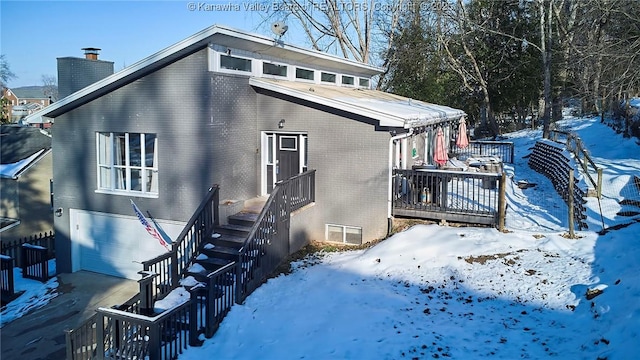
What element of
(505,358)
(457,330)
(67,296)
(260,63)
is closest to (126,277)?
(67,296)

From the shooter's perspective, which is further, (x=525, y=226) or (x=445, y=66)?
(x=445, y=66)

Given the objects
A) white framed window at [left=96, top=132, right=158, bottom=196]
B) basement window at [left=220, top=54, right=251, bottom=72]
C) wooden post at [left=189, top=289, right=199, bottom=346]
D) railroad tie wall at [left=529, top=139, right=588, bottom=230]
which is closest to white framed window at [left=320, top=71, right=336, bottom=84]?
basement window at [left=220, top=54, right=251, bottom=72]

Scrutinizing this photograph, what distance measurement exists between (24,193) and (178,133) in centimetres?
1135

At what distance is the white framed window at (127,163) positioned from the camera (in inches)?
498

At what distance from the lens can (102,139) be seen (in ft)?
43.7

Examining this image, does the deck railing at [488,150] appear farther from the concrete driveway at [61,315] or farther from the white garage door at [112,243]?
the concrete driveway at [61,315]

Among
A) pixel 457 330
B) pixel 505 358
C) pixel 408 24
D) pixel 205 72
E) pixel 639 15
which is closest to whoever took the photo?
pixel 505 358

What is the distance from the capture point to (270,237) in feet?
34.7

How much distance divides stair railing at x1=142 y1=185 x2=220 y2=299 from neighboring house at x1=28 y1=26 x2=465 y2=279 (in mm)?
689

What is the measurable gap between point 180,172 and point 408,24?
24.4 m

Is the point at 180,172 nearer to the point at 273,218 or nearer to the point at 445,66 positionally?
the point at 273,218

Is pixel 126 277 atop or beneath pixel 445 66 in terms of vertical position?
beneath

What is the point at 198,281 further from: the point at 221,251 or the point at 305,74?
the point at 305,74

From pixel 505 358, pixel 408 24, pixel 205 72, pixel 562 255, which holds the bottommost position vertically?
pixel 505 358
